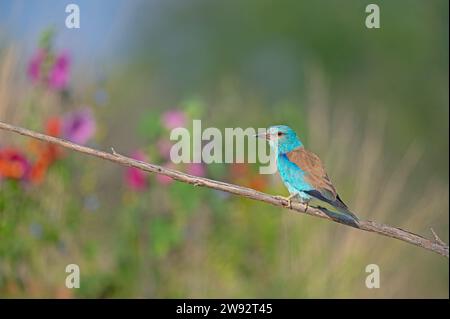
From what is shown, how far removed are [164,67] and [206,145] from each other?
539 centimetres

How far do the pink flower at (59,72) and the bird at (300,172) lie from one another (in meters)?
1.44

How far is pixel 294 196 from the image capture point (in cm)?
314

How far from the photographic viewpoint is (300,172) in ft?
10.1

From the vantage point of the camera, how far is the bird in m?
2.96

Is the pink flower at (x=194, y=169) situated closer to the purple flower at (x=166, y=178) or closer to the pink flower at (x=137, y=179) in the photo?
the purple flower at (x=166, y=178)

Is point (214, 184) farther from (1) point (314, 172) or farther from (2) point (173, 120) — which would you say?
(2) point (173, 120)

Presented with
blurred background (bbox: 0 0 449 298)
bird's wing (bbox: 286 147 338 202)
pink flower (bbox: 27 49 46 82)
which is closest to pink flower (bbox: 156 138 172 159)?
blurred background (bbox: 0 0 449 298)

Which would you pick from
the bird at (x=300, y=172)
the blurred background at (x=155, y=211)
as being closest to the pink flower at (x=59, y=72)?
the blurred background at (x=155, y=211)

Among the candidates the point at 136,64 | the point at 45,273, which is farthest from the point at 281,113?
the point at 136,64

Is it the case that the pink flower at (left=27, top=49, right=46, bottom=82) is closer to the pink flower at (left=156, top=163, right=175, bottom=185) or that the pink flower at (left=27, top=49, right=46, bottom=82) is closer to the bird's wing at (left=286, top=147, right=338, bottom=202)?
the pink flower at (left=156, top=163, right=175, bottom=185)

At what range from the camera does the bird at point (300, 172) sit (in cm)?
296

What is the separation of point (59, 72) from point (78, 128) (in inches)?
11.4

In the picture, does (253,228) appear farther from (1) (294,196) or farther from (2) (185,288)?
(1) (294,196)

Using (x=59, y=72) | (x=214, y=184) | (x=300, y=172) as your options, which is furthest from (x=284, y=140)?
(x=59, y=72)
